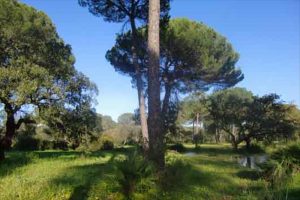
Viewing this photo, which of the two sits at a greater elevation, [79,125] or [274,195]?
[79,125]

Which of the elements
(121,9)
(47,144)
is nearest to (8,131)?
(121,9)

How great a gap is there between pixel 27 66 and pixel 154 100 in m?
8.38

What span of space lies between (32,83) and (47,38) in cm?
386

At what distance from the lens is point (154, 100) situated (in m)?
10.5

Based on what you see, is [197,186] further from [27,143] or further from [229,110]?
[229,110]

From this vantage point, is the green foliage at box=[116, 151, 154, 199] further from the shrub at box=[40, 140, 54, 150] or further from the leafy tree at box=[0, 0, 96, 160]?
the shrub at box=[40, 140, 54, 150]

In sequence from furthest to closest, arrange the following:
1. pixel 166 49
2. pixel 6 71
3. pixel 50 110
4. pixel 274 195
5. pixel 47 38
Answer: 1. pixel 166 49
2. pixel 47 38
3. pixel 50 110
4. pixel 6 71
5. pixel 274 195

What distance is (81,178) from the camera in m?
10.1

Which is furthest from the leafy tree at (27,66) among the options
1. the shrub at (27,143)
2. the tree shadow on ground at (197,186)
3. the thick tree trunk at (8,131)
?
the shrub at (27,143)

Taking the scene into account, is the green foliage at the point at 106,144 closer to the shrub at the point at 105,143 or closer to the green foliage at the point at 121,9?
the shrub at the point at 105,143

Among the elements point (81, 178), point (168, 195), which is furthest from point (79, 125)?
point (168, 195)

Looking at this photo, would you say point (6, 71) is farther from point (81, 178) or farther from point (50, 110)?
point (81, 178)

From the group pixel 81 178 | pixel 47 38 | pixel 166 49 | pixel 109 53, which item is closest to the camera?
pixel 81 178

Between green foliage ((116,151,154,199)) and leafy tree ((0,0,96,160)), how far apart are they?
958 cm
